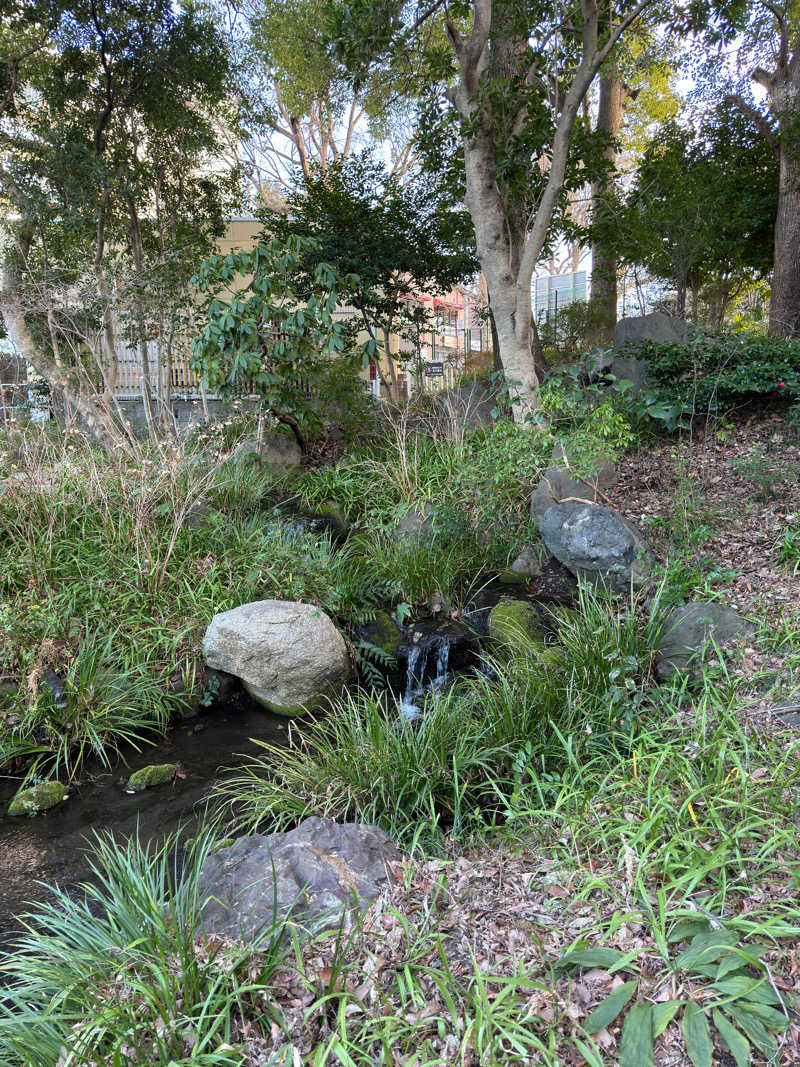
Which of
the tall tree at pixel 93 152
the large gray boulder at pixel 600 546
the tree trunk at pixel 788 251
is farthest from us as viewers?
the tree trunk at pixel 788 251

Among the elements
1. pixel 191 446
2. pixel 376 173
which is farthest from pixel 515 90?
pixel 191 446

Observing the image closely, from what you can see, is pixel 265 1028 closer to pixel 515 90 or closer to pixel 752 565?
pixel 752 565

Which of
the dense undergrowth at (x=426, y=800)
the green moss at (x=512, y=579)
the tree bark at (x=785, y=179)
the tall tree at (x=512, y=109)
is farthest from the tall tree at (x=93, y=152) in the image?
the tree bark at (x=785, y=179)

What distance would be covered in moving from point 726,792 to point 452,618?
10.0 ft

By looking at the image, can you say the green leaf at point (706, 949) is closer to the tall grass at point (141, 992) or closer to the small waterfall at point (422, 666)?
the tall grass at point (141, 992)

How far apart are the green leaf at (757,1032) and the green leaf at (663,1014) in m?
0.13

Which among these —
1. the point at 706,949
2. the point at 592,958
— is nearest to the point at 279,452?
the point at 592,958

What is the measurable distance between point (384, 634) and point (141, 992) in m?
3.42

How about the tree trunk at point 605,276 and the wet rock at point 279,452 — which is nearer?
the wet rock at point 279,452

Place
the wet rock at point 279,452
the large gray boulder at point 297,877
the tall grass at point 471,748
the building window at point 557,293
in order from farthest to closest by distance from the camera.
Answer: the building window at point 557,293 → the wet rock at point 279,452 → the tall grass at point 471,748 → the large gray boulder at point 297,877

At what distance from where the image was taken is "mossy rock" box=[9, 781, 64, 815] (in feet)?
11.3

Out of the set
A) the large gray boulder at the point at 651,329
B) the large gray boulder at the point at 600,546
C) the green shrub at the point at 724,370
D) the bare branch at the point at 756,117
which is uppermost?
the bare branch at the point at 756,117

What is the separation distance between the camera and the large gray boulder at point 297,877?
203 cm

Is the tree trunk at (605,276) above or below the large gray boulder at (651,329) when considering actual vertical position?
above
